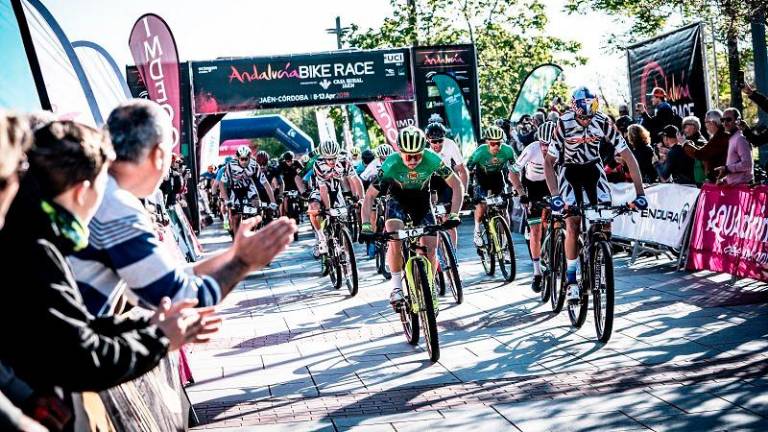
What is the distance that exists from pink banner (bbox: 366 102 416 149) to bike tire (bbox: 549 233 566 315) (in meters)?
18.5

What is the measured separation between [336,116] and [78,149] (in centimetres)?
3593

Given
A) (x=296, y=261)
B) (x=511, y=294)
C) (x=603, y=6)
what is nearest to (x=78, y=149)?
(x=511, y=294)

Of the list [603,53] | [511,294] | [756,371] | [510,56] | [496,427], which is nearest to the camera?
[496,427]

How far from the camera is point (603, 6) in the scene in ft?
85.0

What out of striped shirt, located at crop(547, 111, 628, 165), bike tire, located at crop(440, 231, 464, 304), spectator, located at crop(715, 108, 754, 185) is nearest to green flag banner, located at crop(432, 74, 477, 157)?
spectator, located at crop(715, 108, 754, 185)

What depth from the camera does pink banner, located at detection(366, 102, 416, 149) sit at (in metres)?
28.5

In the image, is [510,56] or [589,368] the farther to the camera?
[510,56]

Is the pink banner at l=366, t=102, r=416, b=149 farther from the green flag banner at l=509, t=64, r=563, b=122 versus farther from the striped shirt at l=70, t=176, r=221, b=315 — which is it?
the striped shirt at l=70, t=176, r=221, b=315

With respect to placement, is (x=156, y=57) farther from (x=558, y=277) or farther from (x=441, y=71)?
(x=441, y=71)

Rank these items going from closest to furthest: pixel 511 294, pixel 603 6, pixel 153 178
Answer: pixel 153 178
pixel 511 294
pixel 603 6

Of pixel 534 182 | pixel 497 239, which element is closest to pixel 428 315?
pixel 534 182

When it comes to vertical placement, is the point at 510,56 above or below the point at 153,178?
above

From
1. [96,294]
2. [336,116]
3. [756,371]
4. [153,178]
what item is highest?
[336,116]

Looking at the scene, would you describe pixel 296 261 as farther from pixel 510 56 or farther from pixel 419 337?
pixel 510 56
